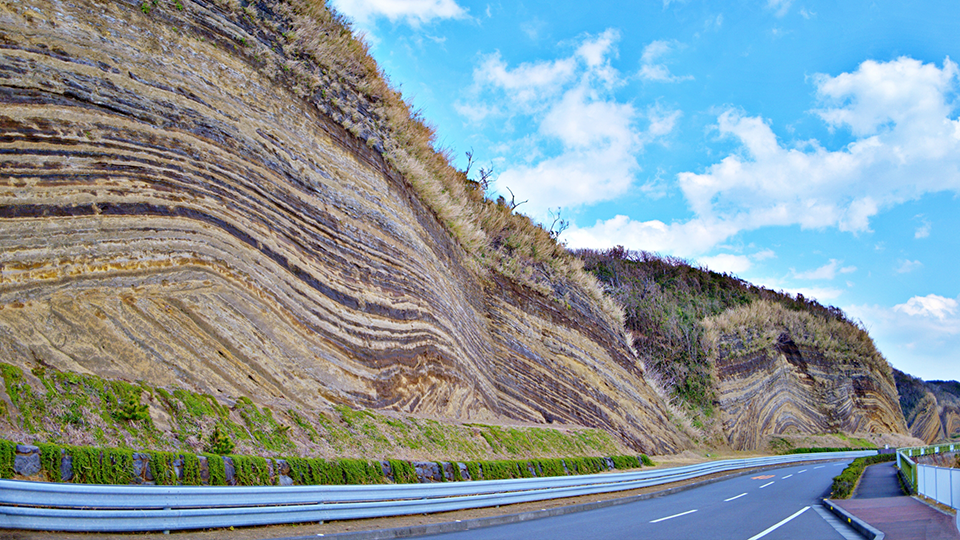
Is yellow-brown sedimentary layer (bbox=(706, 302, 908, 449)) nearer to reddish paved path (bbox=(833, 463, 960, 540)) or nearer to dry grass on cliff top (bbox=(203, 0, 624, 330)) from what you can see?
dry grass on cliff top (bbox=(203, 0, 624, 330))

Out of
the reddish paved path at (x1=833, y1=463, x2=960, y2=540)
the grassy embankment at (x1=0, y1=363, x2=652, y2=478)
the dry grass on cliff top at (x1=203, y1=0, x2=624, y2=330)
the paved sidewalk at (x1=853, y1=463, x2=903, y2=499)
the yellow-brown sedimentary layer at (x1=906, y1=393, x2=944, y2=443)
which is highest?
the dry grass on cliff top at (x1=203, y1=0, x2=624, y2=330)

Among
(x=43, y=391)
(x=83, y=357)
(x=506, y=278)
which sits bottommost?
(x=43, y=391)

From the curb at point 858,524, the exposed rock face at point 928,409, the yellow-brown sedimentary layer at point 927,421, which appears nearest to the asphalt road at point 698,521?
the curb at point 858,524

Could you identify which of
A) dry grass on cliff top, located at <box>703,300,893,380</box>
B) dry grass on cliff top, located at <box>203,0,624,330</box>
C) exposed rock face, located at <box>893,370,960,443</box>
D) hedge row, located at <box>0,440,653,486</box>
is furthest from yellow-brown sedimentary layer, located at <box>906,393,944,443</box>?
hedge row, located at <box>0,440,653,486</box>

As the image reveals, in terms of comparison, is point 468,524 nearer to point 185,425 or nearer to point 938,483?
point 185,425

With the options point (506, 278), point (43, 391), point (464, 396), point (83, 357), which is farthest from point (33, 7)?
point (506, 278)

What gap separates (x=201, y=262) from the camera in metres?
10.0

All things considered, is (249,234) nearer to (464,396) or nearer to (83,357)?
(83,357)

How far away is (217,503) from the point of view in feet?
21.6

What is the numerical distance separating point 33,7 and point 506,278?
1684 centimetres

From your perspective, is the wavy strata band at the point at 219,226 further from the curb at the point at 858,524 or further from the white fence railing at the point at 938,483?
the white fence railing at the point at 938,483

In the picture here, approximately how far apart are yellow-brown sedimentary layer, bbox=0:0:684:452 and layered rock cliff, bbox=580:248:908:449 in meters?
22.4

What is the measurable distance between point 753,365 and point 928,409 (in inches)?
1530

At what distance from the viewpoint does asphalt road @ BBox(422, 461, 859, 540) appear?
863 cm
